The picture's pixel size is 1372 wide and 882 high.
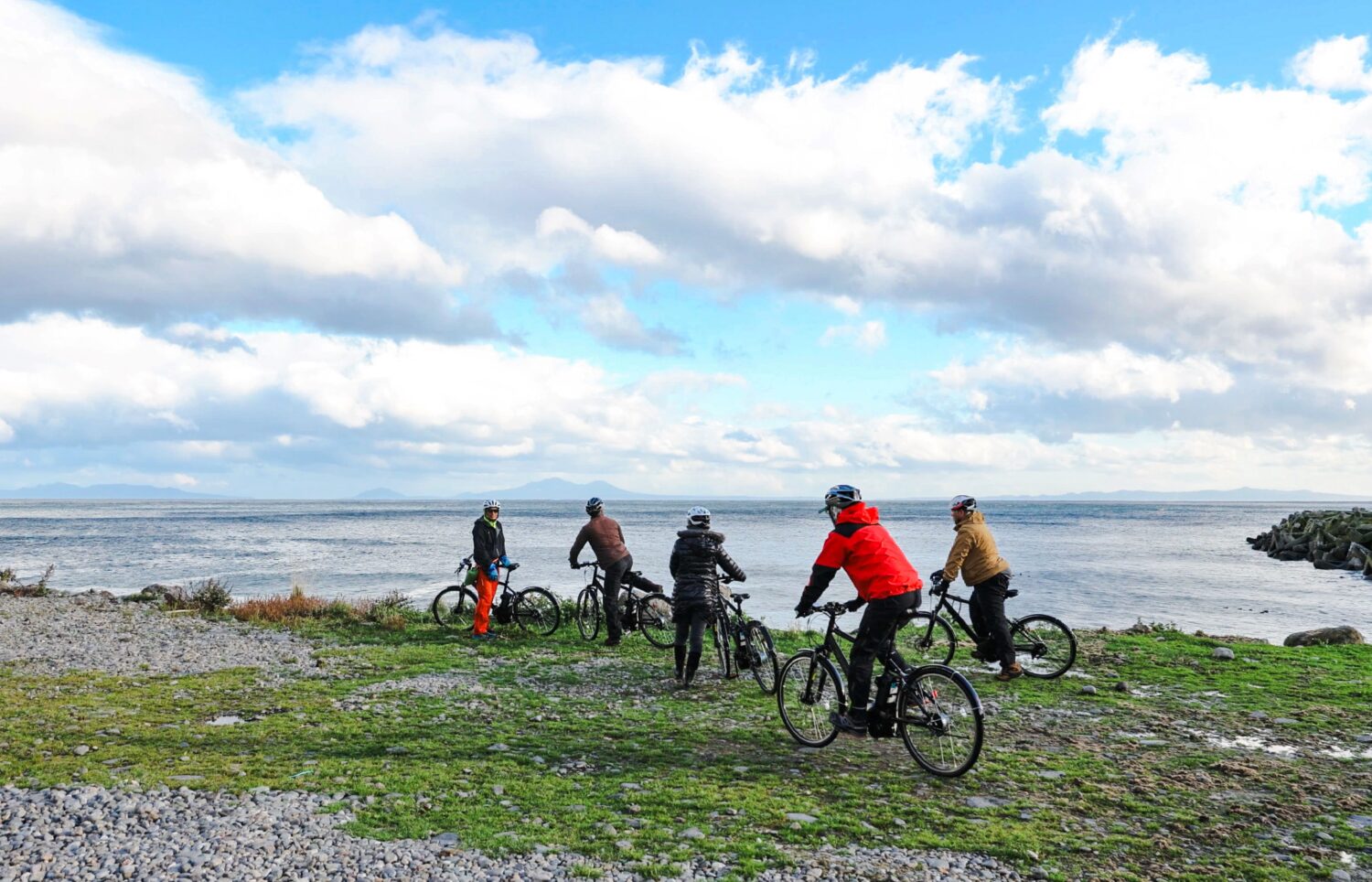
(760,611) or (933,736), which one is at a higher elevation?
(933,736)

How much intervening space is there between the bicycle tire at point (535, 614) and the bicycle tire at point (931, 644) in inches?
269

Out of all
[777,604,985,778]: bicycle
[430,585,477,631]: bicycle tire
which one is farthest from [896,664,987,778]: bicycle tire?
[430,585,477,631]: bicycle tire

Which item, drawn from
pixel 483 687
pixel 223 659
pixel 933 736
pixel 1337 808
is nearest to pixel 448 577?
pixel 223 659

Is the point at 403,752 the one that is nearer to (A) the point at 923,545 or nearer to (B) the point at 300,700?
(B) the point at 300,700

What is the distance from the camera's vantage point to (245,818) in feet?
20.8

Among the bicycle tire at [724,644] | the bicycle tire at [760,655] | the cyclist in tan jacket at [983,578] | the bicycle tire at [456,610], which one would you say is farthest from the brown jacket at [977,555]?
the bicycle tire at [456,610]

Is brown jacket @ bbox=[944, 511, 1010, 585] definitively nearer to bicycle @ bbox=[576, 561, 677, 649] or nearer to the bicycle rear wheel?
bicycle @ bbox=[576, 561, 677, 649]

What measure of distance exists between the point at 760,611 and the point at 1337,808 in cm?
1750

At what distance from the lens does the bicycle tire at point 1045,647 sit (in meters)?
12.4

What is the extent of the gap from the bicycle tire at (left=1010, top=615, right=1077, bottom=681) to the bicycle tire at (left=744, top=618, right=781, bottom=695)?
3720 millimetres

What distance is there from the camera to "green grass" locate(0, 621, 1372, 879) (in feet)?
20.3

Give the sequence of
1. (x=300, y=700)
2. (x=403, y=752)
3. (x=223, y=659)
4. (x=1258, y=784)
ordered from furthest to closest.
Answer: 1. (x=223, y=659)
2. (x=300, y=700)
3. (x=403, y=752)
4. (x=1258, y=784)

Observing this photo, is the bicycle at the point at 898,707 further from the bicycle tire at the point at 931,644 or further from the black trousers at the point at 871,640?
the bicycle tire at the point at 931,644

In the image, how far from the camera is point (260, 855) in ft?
18.9
